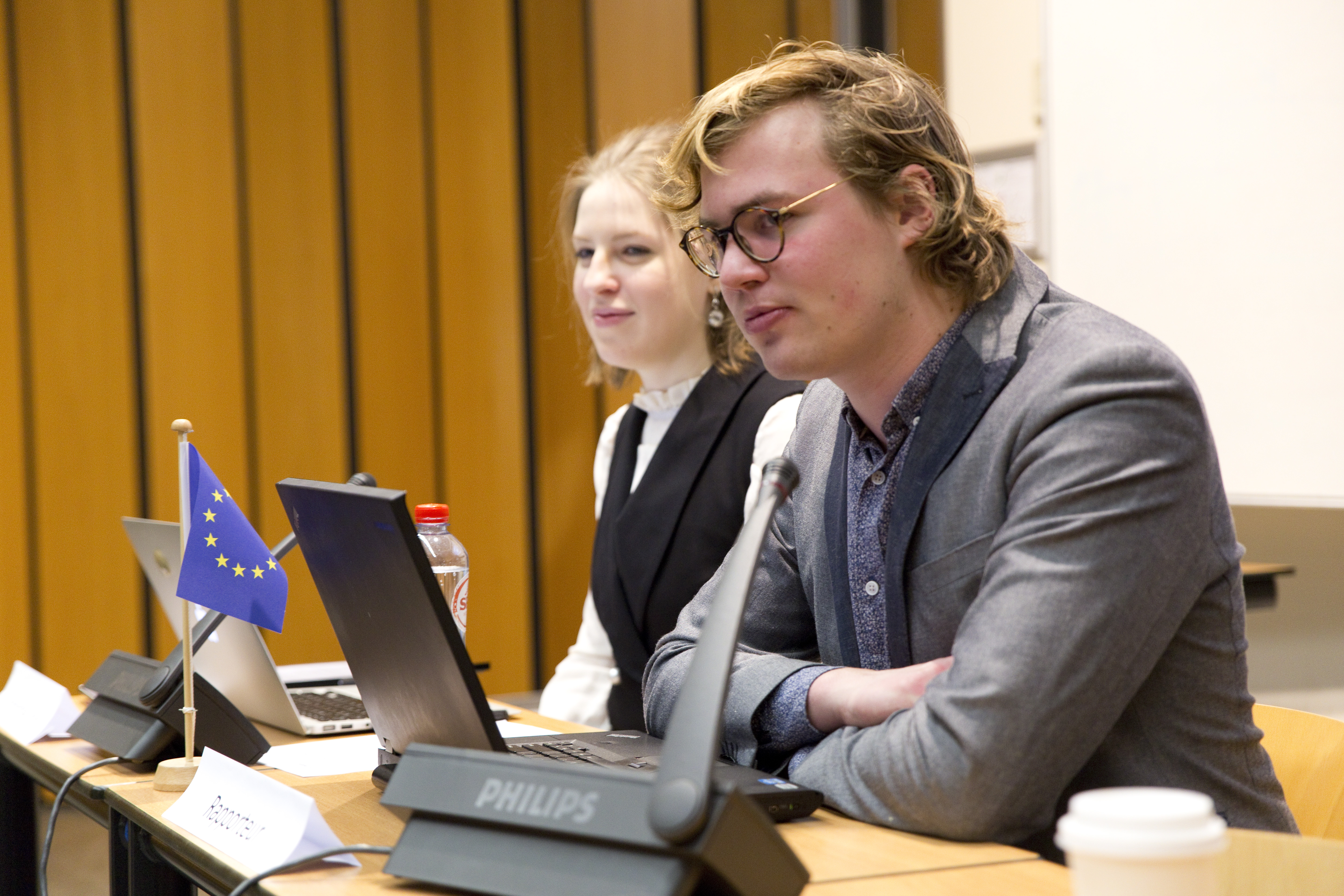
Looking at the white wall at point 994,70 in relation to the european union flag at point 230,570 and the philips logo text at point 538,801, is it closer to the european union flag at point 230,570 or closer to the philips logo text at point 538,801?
the european union flag at point 230,570

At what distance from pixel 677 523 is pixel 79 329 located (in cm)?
231

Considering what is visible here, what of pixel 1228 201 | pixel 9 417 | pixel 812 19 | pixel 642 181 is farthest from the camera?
pixel 812 19

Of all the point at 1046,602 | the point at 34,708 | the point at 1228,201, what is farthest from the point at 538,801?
the point at 1228,201

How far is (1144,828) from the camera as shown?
0.70 m

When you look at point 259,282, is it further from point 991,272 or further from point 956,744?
point 956,744

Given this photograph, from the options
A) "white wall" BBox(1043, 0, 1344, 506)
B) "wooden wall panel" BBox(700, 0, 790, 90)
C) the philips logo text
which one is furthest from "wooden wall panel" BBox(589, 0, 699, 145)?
the philips logo text

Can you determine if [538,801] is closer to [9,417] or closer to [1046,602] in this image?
[1046,602]

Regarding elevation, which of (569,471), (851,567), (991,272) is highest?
(991,272)

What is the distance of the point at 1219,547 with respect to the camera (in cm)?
121

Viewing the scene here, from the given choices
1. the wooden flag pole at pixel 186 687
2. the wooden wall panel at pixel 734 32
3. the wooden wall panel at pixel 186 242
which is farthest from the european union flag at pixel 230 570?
the wooden wall panel at pixel 734 32

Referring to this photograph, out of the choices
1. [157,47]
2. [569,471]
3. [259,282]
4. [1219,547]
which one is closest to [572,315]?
[569,471]

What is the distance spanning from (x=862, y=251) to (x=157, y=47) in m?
3.02

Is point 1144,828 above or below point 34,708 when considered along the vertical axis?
above

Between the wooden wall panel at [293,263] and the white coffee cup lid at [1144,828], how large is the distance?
11.0ft
